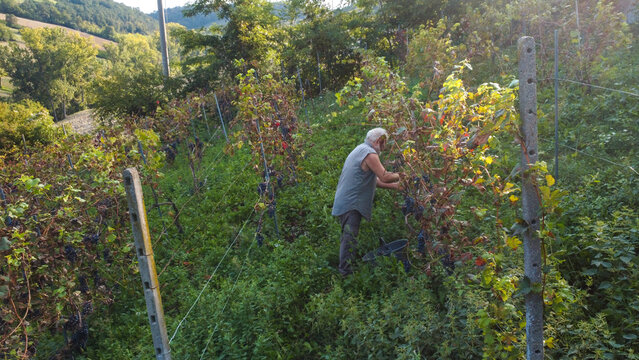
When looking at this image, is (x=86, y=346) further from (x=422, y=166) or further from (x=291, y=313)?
(x=422, y=166)

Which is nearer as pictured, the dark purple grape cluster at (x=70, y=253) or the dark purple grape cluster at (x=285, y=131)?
the dark purple grape cluster at (x=70, y=253)

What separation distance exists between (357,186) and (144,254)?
2.48 metres

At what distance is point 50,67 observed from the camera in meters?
44.8

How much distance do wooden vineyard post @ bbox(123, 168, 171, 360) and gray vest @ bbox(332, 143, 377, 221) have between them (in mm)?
2390

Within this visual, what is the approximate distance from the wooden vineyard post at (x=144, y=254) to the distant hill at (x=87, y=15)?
125 m

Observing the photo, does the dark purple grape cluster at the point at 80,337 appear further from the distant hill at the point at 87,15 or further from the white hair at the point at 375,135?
the distant hill at the point at 87,15

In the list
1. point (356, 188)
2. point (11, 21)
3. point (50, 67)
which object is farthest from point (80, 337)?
point (11, 21)

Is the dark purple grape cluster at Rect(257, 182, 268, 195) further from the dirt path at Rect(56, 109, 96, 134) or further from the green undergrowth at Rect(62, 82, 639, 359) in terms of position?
the dirt path at Rect(56, 109, 96, 134)

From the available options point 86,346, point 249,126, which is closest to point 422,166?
point 249,126

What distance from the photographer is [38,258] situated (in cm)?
366

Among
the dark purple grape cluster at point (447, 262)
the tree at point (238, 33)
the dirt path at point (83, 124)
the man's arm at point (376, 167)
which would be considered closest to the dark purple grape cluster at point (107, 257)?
the man's arm at point (376, 167)

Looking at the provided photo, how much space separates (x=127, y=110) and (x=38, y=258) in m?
13.0

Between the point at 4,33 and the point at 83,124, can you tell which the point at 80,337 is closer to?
the point at 83,124

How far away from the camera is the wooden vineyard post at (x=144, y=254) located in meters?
1.87
